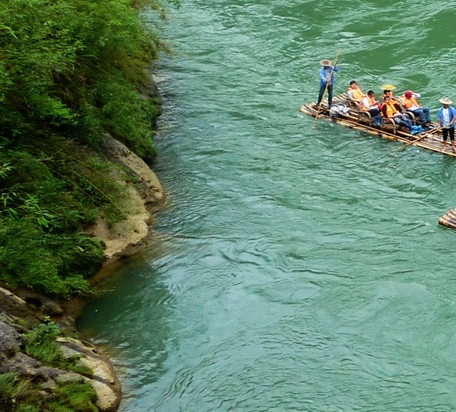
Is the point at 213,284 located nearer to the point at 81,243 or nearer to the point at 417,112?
the point at 81,243

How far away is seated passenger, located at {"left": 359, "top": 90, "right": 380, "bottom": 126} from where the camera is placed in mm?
16578

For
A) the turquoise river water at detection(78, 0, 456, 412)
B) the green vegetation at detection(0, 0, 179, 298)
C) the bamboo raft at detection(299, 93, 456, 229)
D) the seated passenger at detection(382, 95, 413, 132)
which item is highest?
the green vegetation at detection(0, 0, 179, 298)

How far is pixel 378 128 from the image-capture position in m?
16.6

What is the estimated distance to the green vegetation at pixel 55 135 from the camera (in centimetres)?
1034

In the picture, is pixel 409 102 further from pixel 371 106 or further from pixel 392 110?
pixel 371 106

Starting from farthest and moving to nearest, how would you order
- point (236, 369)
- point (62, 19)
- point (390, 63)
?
1. point (390, 63)
2. point (62, 19)
3. point (236, 369)

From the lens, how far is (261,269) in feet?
38.7

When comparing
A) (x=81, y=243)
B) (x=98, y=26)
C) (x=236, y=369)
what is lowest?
(x=236, y=369)

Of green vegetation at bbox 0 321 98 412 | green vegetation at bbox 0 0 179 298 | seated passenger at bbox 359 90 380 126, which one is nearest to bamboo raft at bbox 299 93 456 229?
seated passenger at bbox 359 90 380 126

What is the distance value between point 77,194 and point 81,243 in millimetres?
A: 1010

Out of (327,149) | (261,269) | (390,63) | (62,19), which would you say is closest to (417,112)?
(327,149)

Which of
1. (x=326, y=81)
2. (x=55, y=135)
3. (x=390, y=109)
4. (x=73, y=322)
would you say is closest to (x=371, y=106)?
(x=390, y=109)

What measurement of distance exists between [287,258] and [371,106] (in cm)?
595

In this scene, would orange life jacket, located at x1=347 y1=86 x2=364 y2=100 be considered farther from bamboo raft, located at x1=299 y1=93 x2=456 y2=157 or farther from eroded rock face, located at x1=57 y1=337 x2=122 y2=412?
eroded rock face, located at x1=57 y1=337 x2=122 y2=412
